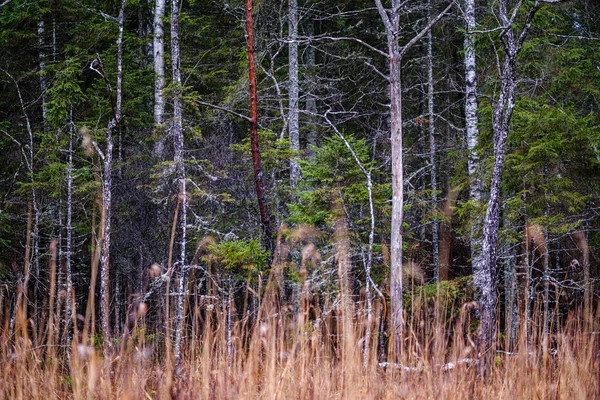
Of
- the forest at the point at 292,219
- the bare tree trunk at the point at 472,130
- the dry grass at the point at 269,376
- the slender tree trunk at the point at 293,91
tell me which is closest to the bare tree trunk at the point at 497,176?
the forest at the point at 292,219

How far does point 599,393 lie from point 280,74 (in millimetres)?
13797

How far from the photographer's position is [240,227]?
11.3m

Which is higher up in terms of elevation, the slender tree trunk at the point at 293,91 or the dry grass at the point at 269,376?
the slender tree trunk at the point at 293,91

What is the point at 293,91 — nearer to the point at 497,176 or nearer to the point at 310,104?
the point at 310,104

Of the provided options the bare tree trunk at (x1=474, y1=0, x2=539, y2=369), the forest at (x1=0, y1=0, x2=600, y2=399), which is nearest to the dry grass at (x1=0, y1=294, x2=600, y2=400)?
the forest at (x1=0, y1=0, x2=600, y2=399)

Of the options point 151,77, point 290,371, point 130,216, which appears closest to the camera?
point 290,371

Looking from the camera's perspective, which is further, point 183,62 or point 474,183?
point 183,62

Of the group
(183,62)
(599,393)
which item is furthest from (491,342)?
(183,62)

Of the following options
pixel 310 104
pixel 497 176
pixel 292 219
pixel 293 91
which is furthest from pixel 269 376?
pixel 310 104

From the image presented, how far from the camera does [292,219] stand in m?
8.26

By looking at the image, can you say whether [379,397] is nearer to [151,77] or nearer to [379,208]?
[379,208]

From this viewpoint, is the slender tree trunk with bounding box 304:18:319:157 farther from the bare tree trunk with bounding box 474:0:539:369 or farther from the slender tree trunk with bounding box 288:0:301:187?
the bare tree trunk with bounding box 474:0:539:369

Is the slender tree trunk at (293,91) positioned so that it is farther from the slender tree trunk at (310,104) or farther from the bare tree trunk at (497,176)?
the bare tree trunk at (497,176)

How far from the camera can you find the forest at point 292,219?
349 cm
